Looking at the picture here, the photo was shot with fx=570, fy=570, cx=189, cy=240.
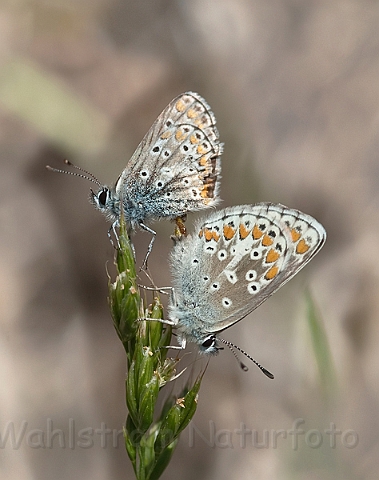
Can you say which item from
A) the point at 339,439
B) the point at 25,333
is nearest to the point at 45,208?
the point at 25,333

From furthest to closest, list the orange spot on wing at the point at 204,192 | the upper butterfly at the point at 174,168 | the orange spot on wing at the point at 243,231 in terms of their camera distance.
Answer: the orange spot on wing at the point at 204,192 < the upper butterfly at the point at 174,168 < the orange spot on wing at the point at 243,231

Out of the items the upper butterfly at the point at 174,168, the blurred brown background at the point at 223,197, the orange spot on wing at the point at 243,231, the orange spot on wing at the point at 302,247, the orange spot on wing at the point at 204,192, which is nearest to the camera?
the orange spot on wing at the point at 302,247

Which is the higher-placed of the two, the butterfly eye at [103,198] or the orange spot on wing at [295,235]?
the orange spot on wing at [295,235]

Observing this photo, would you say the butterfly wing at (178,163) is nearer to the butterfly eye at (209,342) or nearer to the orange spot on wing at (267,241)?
the orange spot on wing at (267,241)

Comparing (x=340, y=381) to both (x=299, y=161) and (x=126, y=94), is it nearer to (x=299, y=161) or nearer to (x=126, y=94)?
(x=299, y=161)

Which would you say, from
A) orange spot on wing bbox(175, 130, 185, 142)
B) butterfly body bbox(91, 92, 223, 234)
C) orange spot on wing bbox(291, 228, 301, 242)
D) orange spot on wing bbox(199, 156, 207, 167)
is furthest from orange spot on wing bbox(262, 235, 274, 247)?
orange spot on wing bbox(175, 130, 185, 142)

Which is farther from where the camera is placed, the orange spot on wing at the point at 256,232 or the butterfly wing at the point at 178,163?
the butterfly wing at the point at 178,163

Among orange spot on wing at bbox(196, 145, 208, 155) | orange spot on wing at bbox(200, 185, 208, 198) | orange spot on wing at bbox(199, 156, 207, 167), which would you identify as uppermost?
orange spot on wing at bbox(196, 145, 208, 155)

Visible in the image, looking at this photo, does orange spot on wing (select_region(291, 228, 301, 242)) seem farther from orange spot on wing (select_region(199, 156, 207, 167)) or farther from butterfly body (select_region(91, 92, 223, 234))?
orange spot on wing (select_region(199, 156, 207, 167))

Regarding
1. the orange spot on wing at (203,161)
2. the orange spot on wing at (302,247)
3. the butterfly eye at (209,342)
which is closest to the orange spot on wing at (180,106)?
the orange spot on wing at (203,161)
